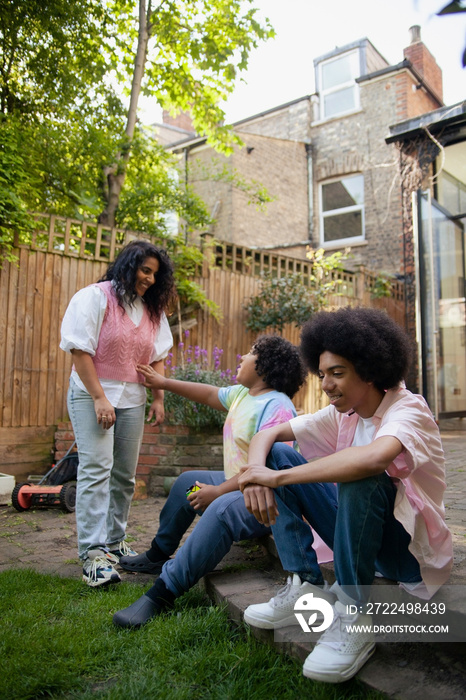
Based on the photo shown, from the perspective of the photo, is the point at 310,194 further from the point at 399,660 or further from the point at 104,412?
the point at 399,660

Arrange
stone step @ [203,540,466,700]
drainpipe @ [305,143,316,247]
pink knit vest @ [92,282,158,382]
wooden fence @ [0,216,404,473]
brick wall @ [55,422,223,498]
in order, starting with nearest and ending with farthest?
stone step @ [203,540,466,700]
pink knit vest @ [92,282,158,382]
brick wall @ [55,422,223,498]
wooden fence @ [0,216,404,473]
drainpipe @ [305,143,316,247]

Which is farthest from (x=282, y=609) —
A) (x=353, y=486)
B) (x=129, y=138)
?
(x=129, y=138)

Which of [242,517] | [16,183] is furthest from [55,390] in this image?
[242,517]

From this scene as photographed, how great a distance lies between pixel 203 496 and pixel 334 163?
1166 centimetres

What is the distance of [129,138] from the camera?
23.2 feet

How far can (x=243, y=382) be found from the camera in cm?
271

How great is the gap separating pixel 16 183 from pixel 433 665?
5.06 metres

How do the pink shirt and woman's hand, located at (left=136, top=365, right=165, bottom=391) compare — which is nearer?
the pink shirt

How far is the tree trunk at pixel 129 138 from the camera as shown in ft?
22.9

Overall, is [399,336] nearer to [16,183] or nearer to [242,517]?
[242,517]

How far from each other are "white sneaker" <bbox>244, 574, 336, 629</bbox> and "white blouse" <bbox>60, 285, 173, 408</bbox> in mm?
1310

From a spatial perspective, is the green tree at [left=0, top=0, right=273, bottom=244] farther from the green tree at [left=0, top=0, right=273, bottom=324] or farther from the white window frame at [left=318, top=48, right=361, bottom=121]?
the white window frame at [left=318, top=48, right=361, bottom=121]

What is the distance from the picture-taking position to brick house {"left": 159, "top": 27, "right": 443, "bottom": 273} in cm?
1154

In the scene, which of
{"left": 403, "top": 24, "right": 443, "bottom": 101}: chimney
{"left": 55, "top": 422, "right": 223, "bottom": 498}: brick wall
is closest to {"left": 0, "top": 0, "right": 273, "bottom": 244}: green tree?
{"left": 55, "top": 422, "right": 223, "bottom": 498}: brick wall
